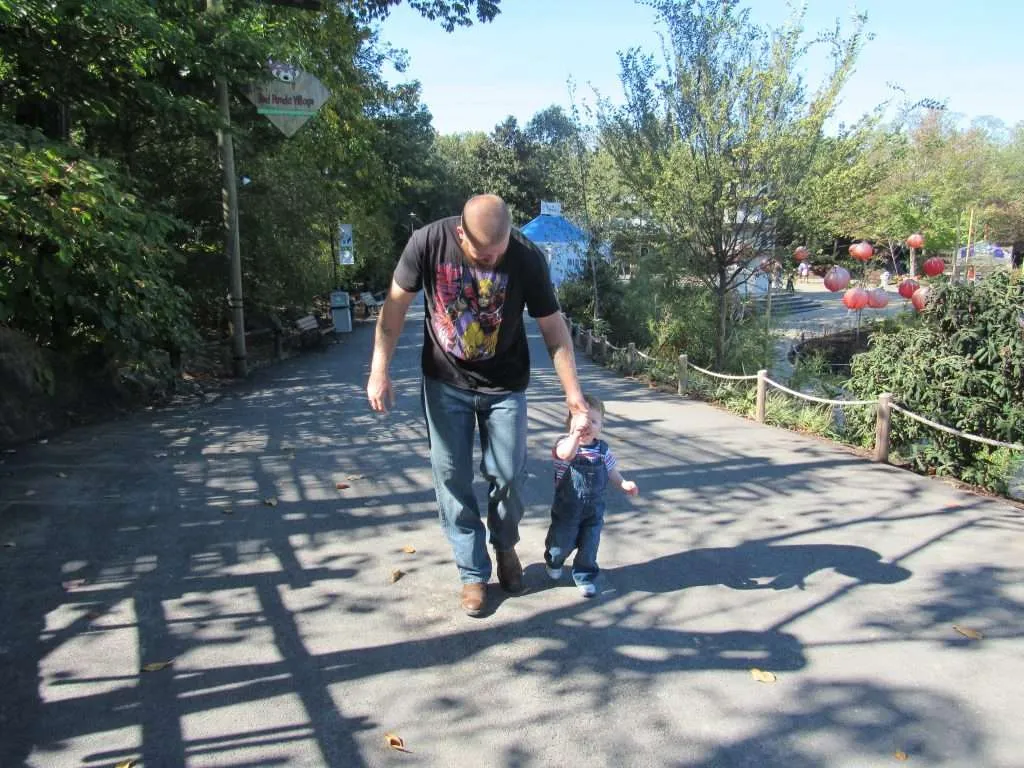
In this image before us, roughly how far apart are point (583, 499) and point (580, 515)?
0.31 feet

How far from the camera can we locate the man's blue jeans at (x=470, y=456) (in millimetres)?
3191

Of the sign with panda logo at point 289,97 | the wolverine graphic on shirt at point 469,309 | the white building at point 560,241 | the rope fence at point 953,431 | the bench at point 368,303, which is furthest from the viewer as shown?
the bench at point 368,303

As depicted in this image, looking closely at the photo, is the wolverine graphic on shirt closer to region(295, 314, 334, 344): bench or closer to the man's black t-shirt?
the man's black t-shirt

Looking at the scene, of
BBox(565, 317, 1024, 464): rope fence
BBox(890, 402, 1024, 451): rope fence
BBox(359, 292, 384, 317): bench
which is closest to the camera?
BBox(890, 402, 1024, 451): rope fence

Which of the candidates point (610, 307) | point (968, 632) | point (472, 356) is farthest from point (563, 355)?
point (610, 307)

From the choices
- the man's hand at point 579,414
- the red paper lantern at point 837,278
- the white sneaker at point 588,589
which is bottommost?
the white sneaker at point 588,589

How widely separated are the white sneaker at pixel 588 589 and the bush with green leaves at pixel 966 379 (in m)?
4.28

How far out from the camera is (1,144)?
4.91 metres

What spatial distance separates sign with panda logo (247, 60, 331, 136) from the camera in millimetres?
10484

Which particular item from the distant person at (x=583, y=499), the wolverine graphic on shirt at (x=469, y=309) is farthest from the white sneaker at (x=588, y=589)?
the wolverine graphic on shirt at (x=469, y=309)

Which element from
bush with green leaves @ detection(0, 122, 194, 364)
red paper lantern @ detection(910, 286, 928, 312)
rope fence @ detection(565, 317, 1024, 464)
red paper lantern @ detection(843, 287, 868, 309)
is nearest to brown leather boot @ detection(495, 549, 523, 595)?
rope fence @ detection(565, 317, 1024, 464)

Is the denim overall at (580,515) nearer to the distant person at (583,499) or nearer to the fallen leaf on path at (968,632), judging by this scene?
the distant person at (583,499)

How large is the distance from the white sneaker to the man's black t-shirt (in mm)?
1049

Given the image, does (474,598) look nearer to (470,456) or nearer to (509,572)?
(509,572)
